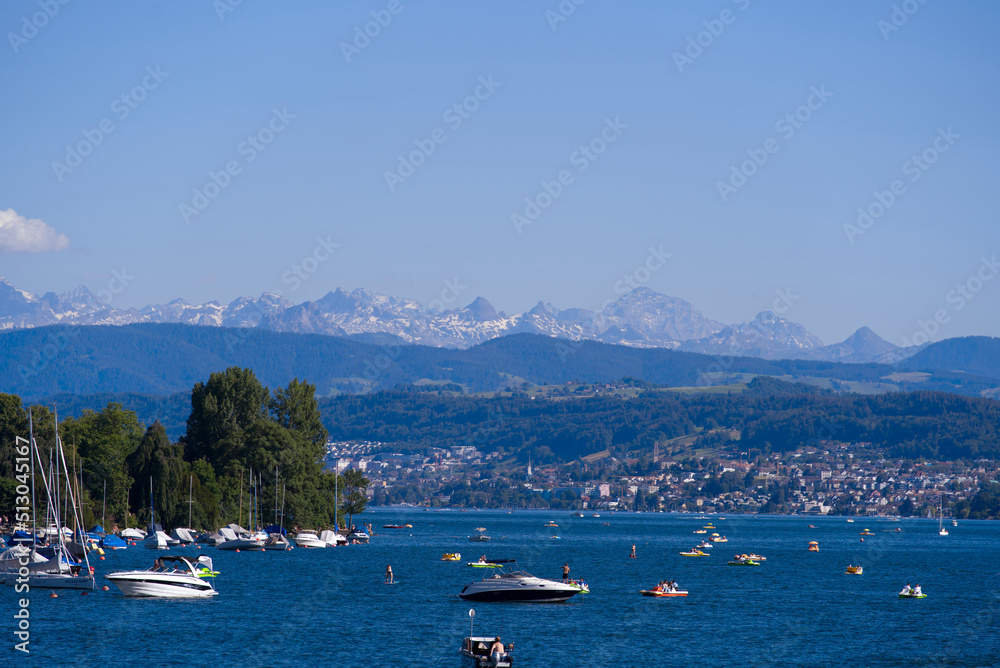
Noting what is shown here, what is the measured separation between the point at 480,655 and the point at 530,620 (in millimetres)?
17201

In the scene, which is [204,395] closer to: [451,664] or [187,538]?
[187,538]

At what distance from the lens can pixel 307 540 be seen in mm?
137750

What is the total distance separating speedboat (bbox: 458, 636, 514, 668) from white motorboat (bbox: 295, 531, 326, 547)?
3342 inches

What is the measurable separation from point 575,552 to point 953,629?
8255 cm

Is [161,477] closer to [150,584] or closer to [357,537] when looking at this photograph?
[357,537]

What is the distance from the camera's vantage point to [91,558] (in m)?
106

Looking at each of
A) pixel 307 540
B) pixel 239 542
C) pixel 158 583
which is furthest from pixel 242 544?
pixel 158 583

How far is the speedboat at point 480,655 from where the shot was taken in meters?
52.5

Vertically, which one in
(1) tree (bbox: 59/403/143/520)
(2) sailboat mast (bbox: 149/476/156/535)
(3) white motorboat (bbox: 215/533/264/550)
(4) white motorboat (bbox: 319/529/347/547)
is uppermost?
(1) tree (bbox: 59/403/143/520)

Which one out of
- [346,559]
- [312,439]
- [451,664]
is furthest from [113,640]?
[312,439]

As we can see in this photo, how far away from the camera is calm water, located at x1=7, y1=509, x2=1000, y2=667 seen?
57562mm

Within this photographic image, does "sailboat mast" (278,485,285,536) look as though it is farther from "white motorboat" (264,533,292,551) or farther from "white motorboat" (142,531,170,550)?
"white motorboat" (142,531,170,550)

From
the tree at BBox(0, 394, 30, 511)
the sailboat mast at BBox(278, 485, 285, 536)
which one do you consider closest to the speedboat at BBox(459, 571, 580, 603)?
the sailboat mast at BBox(278, 485, 285, 536)

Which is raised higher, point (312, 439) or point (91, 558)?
point (312, 439)
